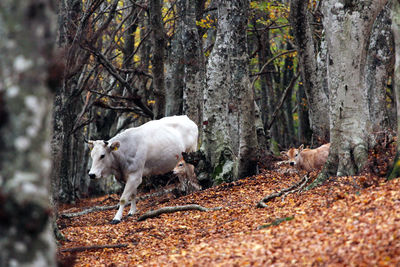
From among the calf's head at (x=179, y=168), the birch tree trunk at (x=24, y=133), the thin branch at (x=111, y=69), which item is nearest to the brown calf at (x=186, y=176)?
the calf's head at (x=179, y=168)

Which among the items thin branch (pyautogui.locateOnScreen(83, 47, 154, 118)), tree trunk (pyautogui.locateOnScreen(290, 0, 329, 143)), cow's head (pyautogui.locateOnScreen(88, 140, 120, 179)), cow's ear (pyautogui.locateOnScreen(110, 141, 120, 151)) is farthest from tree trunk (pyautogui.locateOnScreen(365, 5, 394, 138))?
cow's head (pyautogui.locateOnScreen(88, 140, 120, 179))

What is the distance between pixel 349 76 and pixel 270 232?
3.47m

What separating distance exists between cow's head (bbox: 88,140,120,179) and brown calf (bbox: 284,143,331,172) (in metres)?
4.86

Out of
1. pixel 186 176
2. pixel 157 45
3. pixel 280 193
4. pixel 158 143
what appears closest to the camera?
pixel 280 193

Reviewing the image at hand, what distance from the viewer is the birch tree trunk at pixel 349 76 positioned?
805 centimetres

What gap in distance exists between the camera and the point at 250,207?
866cm

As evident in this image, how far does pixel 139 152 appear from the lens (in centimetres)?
1202

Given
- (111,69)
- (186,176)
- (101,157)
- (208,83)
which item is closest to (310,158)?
(208,83)

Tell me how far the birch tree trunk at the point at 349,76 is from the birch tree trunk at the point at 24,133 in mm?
6116

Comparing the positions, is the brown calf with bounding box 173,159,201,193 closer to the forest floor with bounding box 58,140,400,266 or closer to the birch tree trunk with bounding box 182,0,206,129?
the birch tree trunk with bounding box 182,0,206,129

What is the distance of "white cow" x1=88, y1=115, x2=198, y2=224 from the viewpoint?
11594mm

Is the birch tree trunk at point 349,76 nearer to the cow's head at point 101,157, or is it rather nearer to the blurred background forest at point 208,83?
the blurred background forest at point 208,83

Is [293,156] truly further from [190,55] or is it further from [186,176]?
[190,55]

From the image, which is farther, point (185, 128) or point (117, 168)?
point (185, 128)
